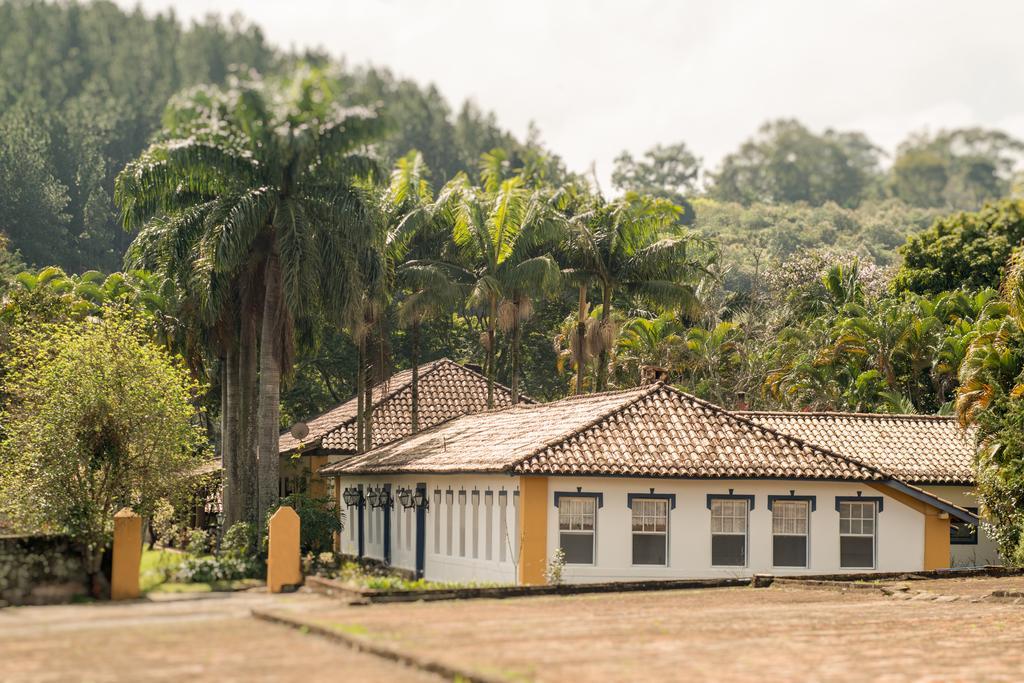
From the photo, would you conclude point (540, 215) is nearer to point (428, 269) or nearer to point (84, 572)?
point (428, 269)

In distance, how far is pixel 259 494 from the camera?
36.2m

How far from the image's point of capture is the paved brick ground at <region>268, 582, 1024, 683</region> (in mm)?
16500

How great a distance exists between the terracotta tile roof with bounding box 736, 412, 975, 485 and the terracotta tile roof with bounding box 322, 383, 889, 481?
15.8 ft

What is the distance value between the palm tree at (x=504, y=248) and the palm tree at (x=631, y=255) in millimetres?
1414

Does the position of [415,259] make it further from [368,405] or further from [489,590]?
[489,590]

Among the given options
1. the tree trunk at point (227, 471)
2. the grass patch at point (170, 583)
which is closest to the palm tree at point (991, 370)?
the grass patch at point (170, 583)

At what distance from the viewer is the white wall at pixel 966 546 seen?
37.1 metres

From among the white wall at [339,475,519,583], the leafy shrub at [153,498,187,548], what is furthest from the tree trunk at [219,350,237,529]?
the white wall at [339,475,519,583]

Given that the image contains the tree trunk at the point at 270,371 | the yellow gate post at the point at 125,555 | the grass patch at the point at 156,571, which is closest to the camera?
the yellow gate post at the point at 125,555

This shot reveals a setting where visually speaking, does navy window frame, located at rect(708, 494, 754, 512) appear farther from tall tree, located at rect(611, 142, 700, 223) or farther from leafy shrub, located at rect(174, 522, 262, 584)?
tall tree, located at rect(611, 142, 700, 223)

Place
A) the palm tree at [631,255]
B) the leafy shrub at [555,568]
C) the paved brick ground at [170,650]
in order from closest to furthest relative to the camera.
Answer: the paved brick ground at [170,650] < the leafy shrub at [555,568] < the palm tree at [631,255]

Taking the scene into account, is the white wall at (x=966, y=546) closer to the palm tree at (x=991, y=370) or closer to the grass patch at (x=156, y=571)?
the palm tree at (x=991, y=370)

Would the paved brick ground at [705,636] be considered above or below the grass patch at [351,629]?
below

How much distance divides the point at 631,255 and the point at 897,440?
12.1m
